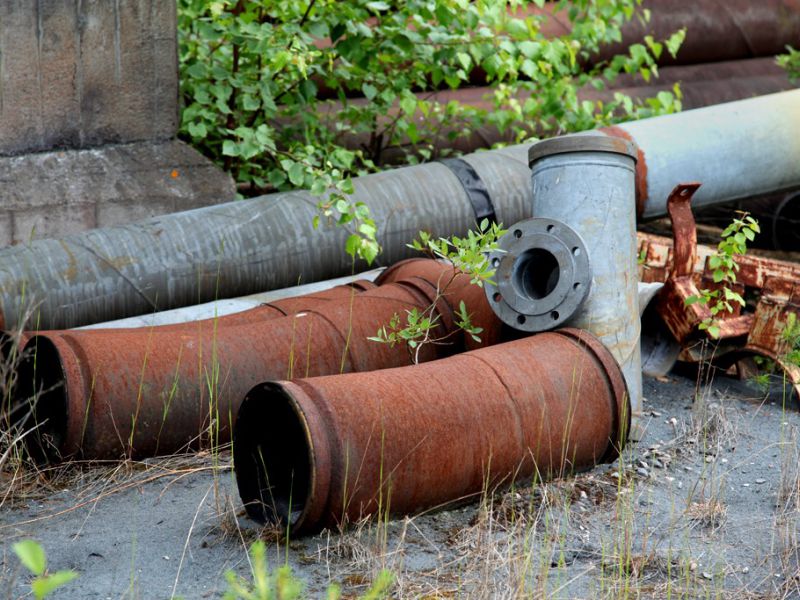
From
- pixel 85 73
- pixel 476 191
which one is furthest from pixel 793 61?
pixel 85 73

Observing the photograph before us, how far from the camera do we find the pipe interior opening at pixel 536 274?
12.5 feet

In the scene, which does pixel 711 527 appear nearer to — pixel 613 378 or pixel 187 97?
pixel 613 378

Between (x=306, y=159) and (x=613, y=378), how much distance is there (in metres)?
1.95

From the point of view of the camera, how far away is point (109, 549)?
9.88ft

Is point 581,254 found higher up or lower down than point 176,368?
higher up

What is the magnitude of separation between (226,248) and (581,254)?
1.74 m

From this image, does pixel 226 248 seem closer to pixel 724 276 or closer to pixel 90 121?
pixel 90 121

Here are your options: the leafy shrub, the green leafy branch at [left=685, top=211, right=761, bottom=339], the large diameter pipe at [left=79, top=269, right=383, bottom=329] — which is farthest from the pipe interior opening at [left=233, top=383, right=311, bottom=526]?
the green leafy branch at [left=685, top=211, right=761, bottom=339]

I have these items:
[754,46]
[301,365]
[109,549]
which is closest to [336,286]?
[301,365]

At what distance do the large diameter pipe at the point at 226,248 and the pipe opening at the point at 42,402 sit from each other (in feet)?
1.01

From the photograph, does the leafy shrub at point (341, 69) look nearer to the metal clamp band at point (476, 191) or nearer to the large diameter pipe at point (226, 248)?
the large diameter pipe at point (226, 248)

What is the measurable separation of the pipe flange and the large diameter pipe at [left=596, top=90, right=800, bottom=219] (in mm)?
1410

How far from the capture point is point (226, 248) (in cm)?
465

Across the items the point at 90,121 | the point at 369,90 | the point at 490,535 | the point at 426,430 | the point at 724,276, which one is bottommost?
the point at 490,535
